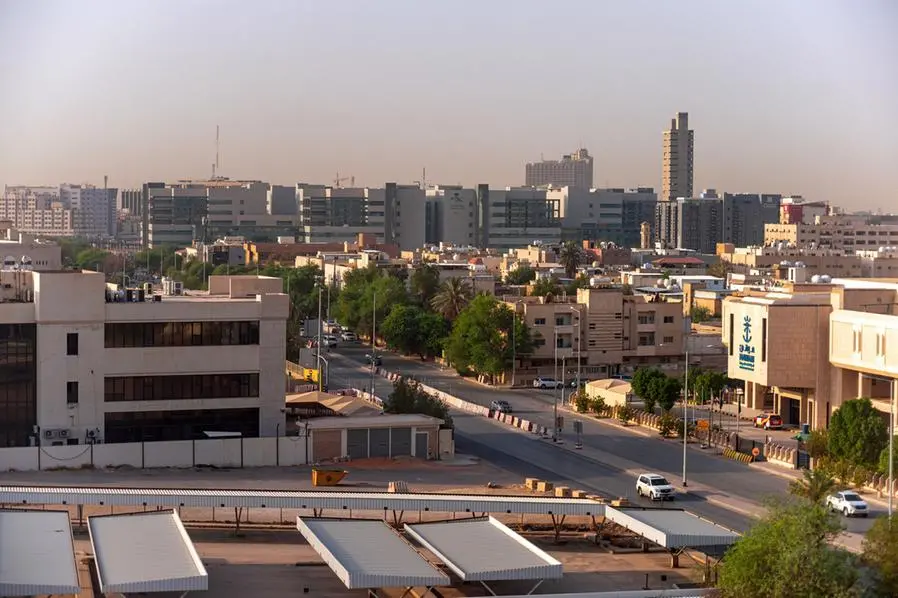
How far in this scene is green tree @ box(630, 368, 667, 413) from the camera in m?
49.6

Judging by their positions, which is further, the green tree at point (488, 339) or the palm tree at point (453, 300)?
the palm tree at point (453, 300)

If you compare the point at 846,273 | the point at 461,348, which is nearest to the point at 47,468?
the point at 461,348

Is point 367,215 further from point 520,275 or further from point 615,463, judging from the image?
point 615,463

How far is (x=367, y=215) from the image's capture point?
149250 mm

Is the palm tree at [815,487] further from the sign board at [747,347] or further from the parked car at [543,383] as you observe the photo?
the parked car at [543,383]

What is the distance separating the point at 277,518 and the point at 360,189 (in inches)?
4713

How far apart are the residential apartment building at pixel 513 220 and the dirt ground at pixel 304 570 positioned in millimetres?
124868

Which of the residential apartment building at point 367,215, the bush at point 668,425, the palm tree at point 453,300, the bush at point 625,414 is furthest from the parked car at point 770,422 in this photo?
the residential apartment building at point 367,215

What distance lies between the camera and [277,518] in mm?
31875

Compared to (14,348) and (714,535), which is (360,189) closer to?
(14,348)

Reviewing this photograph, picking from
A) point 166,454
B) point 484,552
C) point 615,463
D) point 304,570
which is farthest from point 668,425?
point 484,552

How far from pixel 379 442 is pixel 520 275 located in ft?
179

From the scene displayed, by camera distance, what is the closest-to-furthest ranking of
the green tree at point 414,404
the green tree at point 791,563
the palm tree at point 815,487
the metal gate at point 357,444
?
1. the green tree at point 791,563
2. the palm tree at point 815,487
3. the metal gate at point 357,444
4. the green tree at point 414,404

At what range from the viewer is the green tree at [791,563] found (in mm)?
21859
